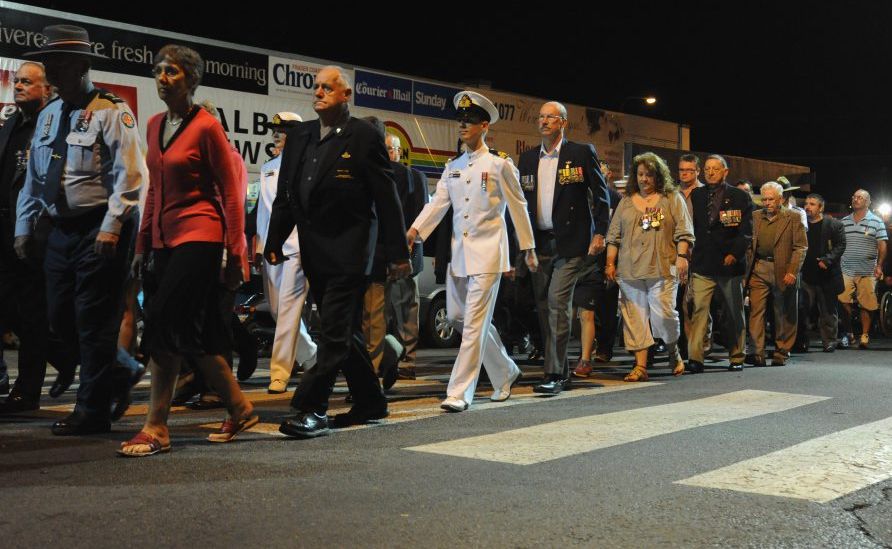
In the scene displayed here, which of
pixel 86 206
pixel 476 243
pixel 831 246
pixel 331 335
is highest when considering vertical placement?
pixel 831 246

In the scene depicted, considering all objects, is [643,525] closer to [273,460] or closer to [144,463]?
[273,460]

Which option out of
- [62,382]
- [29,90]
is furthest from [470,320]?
[29,90]

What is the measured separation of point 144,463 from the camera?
5.37 m

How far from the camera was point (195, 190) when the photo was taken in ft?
19.2

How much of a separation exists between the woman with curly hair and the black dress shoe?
214 inches

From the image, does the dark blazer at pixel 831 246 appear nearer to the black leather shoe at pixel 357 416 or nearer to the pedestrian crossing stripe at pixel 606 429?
the pedestrian crossing stripe at pixel 606 429

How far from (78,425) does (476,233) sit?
2.95 metres

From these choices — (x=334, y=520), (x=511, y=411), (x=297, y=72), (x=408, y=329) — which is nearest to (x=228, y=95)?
(x=297, y=72)

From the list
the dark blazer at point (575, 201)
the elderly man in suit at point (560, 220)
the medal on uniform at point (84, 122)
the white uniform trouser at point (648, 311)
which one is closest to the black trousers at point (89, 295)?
the medal on uniform at point (84, 122)

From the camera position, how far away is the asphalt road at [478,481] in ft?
13.6

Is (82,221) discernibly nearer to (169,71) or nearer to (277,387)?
(169,71)

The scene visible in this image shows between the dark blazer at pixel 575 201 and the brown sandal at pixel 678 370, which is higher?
the dark blazer at pixel 575 201

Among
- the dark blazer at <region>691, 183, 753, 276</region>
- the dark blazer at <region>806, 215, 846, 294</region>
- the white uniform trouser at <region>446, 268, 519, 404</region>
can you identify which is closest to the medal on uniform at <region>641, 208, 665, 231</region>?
the dark blazer at <region>691, 183, 753, 276</region>

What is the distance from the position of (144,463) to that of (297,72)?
12.5 meters
